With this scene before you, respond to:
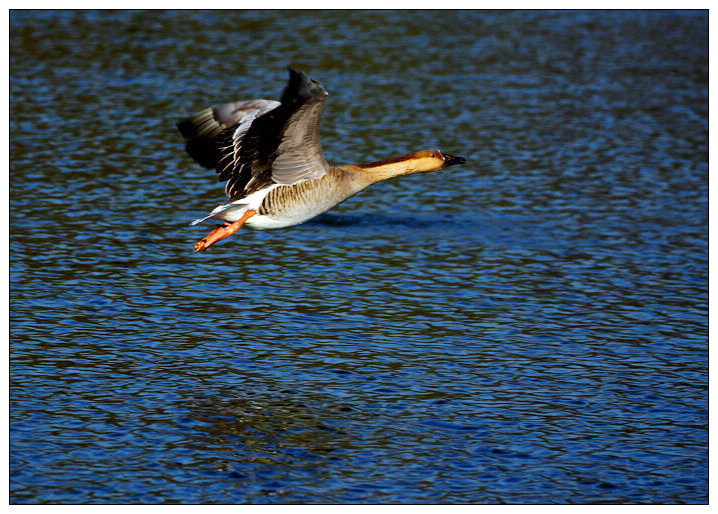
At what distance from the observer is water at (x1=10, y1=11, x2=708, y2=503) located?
36.5ft

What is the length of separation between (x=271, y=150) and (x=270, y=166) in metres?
0.26

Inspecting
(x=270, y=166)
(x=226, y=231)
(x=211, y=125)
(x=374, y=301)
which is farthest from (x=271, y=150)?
(x=374, y=301)

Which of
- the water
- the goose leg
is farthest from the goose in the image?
the water

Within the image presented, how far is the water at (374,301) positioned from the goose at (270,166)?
1.79m

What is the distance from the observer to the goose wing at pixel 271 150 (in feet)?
40.4

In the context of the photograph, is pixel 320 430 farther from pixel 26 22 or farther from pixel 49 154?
pixel 26 22

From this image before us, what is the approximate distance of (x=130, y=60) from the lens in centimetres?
3316

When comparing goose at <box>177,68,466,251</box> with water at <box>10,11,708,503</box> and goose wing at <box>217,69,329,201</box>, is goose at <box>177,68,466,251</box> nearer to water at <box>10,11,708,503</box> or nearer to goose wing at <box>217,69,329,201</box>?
goose wing at <box>217,69,329,201</box>

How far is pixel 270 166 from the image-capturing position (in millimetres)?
13289

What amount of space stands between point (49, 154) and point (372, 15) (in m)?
19.7

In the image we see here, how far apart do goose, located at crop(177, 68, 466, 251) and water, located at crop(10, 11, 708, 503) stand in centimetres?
179

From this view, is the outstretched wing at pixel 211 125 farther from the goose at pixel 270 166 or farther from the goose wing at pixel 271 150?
the goose wing at pixel 271 150
